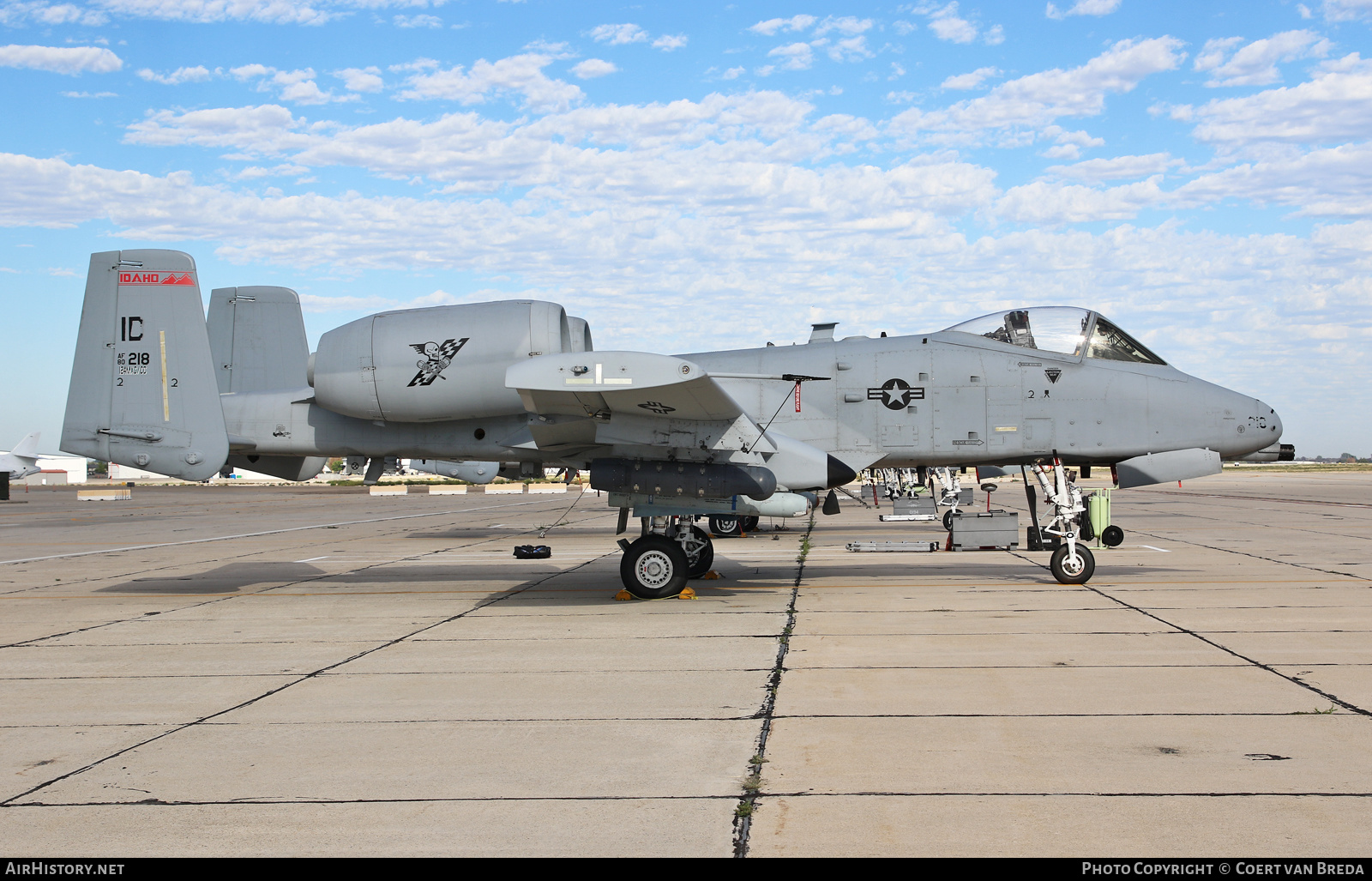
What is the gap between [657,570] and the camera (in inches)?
438

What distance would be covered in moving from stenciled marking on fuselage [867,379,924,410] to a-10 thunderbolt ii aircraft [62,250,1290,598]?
0.07 ft

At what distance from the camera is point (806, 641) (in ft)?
26.9

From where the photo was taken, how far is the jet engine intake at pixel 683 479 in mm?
10844

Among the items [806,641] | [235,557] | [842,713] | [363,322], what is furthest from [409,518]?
[842,713]

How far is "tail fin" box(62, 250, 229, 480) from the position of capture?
11.6 m

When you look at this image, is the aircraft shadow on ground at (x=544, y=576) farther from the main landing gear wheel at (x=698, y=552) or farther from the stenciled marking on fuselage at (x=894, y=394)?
the stenciled marking on fuselage at (x=894, y=394)

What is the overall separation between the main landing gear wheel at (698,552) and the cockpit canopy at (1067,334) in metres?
4.12

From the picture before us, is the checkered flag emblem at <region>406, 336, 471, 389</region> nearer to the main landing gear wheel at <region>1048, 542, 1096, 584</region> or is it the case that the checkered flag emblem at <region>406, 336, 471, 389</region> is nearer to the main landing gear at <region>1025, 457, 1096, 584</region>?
the main landing gear at <region>1025, 457, 1096, 584</region>

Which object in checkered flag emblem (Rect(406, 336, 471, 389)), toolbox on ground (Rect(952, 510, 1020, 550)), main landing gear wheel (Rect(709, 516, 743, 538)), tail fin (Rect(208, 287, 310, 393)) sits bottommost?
main landing gear wheel (Rect(709, 516, 743, 538))

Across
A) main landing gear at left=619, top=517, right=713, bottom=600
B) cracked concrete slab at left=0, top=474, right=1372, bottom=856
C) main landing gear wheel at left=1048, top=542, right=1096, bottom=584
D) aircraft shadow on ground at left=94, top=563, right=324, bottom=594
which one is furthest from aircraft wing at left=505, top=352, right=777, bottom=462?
aircraft shadow on ground at left=94, top=563, right=324, bottom=594

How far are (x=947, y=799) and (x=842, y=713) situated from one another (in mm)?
1550

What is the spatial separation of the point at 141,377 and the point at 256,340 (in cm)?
394

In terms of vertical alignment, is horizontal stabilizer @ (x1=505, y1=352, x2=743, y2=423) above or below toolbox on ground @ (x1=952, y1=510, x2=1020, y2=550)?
above

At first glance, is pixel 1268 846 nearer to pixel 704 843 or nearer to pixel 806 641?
pixel 704 843
